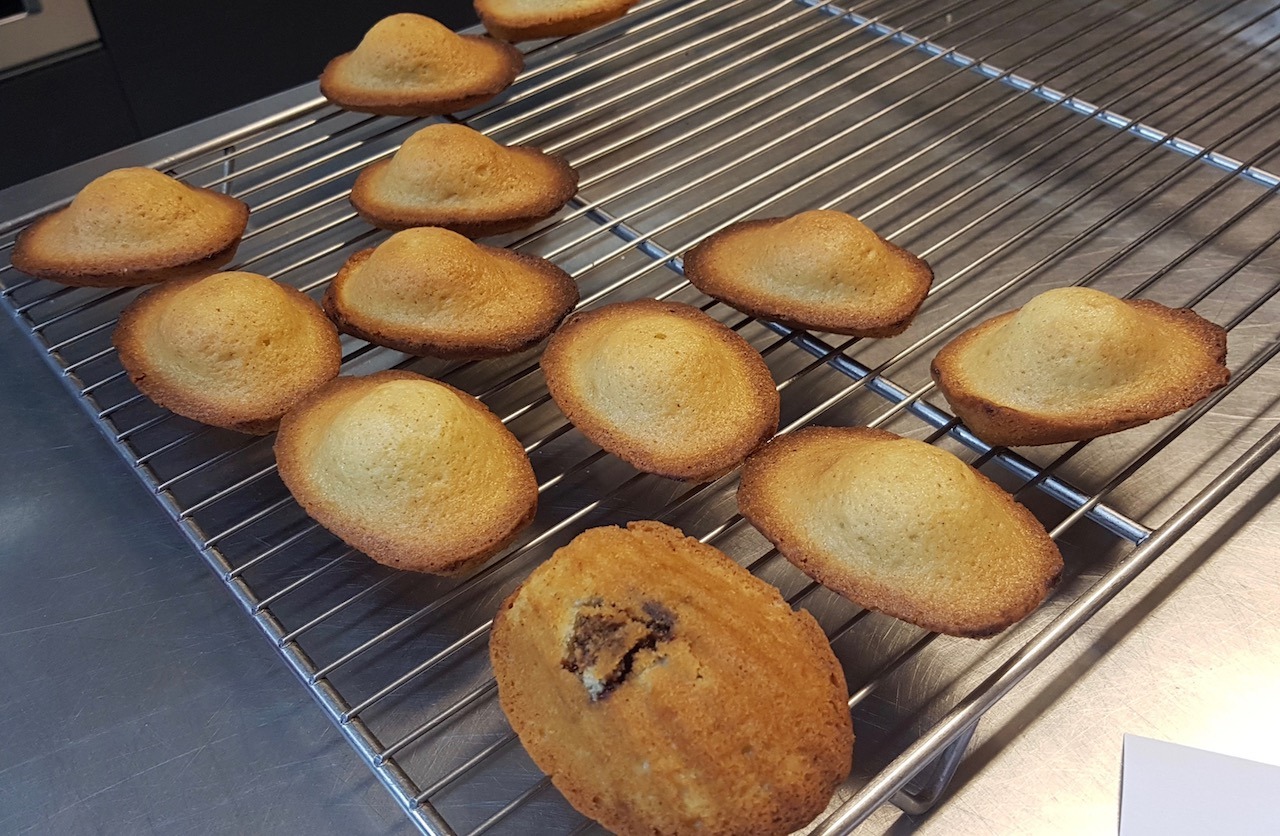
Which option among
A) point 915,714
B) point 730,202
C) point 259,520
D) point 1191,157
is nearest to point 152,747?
point 259,520

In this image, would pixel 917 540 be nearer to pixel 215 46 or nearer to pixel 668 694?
pixel 668 694

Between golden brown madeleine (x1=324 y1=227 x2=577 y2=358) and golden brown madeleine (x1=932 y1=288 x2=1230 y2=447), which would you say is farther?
golden brown madeleine (x1=324 y1=227 x2=577 y2=358)

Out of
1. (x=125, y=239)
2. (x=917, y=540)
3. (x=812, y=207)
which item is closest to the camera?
(x=917, y=540)

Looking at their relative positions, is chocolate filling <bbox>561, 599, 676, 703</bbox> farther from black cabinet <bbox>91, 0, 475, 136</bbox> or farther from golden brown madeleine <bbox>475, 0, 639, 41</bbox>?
black cabinet <bbox>91, 0, 475, 136</bbox>

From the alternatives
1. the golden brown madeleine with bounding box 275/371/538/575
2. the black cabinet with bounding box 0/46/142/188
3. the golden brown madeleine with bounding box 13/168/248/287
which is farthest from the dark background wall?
the golden brown madeleine with bounding box 275/371/538/575

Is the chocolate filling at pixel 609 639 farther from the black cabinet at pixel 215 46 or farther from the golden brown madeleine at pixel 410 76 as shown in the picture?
the black cabinet at pixel 215 46

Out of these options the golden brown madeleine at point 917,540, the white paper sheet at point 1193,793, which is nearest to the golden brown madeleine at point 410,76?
the golden brown madeleine at point 917,540

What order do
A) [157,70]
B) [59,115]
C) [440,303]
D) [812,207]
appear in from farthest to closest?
[157,70] → [59,115] → [812,207] → [440,303]

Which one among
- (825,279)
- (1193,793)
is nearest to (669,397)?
(825,279)
